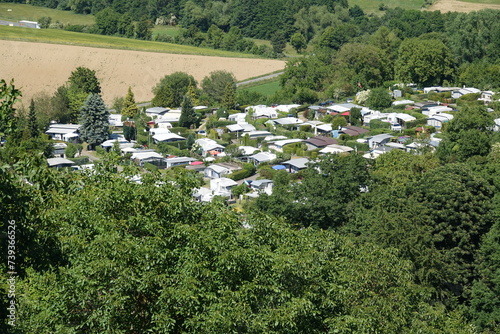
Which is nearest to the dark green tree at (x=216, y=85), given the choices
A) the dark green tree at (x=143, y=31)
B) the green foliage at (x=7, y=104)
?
the dark green tree at (x=143, y=31)

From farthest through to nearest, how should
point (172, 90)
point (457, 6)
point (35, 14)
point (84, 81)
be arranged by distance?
1. point (457, 6)
2. point (35, 14)
3. point (172, 90)
4. point (84, 81)

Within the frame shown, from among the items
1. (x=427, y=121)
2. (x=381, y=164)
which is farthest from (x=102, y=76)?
(x=381, y=164)

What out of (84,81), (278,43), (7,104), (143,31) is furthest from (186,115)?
(7,104)

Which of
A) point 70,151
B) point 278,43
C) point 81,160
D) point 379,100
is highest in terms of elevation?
point 278,43

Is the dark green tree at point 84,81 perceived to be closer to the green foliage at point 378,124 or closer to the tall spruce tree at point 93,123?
the tall spruce tree at point 93,123

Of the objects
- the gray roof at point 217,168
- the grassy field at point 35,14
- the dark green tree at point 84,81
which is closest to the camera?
the gray roof at point 217,168

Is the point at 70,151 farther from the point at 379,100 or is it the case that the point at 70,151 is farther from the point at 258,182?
the point at 379,100
